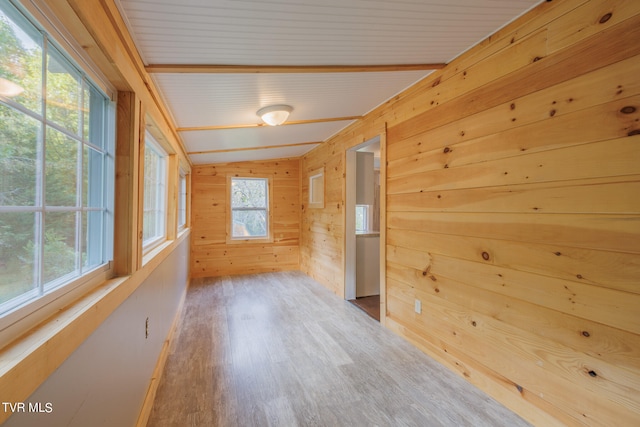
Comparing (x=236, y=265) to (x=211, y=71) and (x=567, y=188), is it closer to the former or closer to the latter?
(x=211, y=71)

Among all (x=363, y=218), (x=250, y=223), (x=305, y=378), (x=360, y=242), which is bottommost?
(x=305, y=378)

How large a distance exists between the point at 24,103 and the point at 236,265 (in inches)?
192

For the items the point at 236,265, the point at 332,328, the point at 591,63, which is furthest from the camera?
the point at 236,265

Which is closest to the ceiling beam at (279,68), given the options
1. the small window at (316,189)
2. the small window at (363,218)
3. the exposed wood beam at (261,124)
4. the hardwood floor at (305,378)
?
the exposed wood beam at (261,124)

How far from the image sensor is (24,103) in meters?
0.77

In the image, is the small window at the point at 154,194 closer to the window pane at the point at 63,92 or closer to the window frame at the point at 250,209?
the window pane at the point at 63,92

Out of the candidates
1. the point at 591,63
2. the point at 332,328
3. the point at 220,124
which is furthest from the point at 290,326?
the point at 591,63

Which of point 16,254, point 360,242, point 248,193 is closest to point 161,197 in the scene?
point 16,254

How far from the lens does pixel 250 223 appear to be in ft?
18.3

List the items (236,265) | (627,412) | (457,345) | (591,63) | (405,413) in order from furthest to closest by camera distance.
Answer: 1. (236,265)
2. (457,345)
3. (405,413)
4. (591,63)
5. (627,412)

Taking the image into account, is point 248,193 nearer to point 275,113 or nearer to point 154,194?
point 154,194

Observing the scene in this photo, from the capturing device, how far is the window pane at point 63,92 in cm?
92

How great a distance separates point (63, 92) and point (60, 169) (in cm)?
27

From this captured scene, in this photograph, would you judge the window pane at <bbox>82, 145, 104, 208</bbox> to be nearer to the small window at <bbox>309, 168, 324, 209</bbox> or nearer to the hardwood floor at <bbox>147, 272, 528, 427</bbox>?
the hardwood floor at <bbox>147, 272, 528, 427</bbox>
